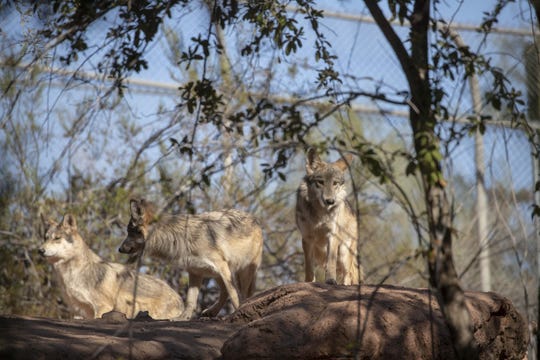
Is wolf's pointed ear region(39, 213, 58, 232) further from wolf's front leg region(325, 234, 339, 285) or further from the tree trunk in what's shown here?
the tree trunk

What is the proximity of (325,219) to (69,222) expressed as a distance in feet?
11.8

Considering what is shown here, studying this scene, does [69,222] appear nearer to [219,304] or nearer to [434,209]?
[219,304]

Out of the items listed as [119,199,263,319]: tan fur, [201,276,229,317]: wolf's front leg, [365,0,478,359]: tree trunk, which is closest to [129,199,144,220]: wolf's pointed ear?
[119,199,263,319]: tan fur

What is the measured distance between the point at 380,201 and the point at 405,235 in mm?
767

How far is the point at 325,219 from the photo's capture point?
7285mm

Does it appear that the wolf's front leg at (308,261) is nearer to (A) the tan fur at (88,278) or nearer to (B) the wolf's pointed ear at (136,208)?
(B) the wolf's pointed ear at (136,208)

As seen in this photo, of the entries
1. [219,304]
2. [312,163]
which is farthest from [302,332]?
[219,304]

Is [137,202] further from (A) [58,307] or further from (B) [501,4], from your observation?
(B) [501,4]

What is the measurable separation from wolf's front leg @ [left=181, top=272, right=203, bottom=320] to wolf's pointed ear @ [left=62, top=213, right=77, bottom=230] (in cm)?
194

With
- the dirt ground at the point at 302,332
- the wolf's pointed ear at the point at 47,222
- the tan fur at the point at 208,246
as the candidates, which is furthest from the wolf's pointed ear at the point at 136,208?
the dirt ground at the point at 302,332

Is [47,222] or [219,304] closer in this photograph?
[219,304]

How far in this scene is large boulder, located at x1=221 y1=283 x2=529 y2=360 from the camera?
445 cm

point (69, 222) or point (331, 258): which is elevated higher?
point (69, 222)

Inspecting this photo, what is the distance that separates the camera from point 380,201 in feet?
32.4
